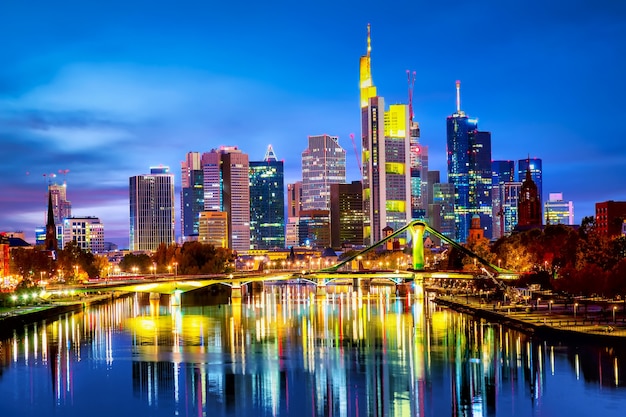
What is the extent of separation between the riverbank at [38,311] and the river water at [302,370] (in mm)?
1293

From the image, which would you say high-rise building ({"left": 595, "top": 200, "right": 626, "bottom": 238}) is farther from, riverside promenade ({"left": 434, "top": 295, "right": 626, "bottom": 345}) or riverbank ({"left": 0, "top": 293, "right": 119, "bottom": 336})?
riverbank ({"left": 0, "top": 293, "right": 119, "bottom": 336})

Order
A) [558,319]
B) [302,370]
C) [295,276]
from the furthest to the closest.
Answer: [295,276] < [558,319] < [302,370]

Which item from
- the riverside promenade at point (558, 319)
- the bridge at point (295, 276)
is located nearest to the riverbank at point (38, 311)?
the bridge at point (295, 276)

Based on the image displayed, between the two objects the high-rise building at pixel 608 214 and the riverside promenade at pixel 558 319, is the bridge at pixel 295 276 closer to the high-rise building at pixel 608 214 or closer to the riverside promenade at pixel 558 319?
the riverside promenade at pixel 558 319

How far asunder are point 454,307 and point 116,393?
57.3 metres

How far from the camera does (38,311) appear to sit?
92312 millimetres

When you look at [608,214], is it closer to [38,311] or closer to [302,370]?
[38,311]

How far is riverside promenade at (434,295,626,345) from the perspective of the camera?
214 ft

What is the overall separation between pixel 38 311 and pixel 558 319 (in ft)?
160

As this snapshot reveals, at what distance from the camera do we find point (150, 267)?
179 meters

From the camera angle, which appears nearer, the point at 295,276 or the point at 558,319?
the point at 558,319

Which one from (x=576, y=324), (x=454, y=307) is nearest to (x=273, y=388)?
(x=576, y=324)

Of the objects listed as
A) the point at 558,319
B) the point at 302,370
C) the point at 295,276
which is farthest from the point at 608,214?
the point at 302,370

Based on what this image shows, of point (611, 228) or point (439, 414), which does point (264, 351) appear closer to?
point (439, 414)
